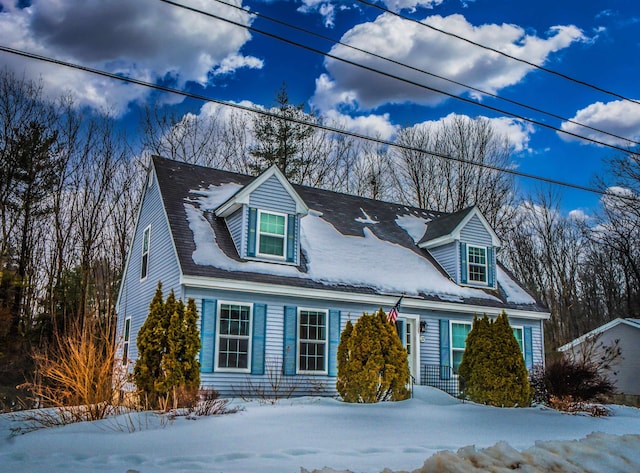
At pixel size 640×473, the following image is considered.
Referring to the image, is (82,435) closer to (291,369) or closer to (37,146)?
(291,369)

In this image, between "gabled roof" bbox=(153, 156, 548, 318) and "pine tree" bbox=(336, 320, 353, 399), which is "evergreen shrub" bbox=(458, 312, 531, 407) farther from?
"gabled roof" bbox=(153, 156, 548, 318)

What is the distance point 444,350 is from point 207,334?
23.9 ft

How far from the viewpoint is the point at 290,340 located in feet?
47.5

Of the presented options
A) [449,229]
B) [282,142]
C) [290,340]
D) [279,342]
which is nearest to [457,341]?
[449,229]

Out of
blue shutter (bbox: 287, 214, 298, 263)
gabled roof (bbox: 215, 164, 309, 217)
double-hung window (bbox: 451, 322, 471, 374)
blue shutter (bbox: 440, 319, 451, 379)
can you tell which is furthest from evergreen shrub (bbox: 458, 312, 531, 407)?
gabled roof (bbox: 215, 164, 309, 217)

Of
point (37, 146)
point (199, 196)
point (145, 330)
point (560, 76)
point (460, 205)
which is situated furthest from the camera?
point (460, 205)

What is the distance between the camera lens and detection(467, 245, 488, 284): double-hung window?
18.9 metres

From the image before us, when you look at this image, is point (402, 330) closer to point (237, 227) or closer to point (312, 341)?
point (312, 341)

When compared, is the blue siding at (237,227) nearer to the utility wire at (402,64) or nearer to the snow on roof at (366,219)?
the snow on roof at (366,219)

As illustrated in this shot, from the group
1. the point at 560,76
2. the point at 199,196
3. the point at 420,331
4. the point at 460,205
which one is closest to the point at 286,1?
the point at 560,76

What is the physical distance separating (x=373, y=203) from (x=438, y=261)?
136 inches

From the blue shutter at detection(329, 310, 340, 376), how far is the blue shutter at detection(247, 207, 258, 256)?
104 inches

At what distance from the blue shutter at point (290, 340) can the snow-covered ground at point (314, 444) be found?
458cm

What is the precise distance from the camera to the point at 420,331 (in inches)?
655
